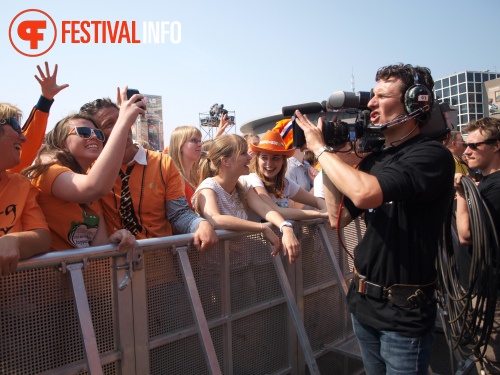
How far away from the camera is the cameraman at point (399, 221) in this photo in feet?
6.06

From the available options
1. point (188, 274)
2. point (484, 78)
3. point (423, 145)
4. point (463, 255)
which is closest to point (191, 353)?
point (188, 274)

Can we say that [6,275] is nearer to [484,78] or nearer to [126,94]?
[126,94]

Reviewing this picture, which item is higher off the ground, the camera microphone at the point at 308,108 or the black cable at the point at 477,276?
the camera microphone at the point at 308,108

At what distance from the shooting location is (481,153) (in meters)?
3.34

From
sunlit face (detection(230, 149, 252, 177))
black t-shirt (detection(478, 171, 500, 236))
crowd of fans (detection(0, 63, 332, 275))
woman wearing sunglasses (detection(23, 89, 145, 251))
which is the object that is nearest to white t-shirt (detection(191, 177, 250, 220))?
crowd of fans (detection(0, 63, 332, 275))

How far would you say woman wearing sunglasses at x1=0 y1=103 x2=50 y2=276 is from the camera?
6.48ft

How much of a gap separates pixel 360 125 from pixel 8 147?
1813 millimetres

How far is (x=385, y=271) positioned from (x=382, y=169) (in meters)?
0.49

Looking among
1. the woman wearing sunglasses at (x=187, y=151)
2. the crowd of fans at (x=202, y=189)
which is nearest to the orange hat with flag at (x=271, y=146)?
the crowd of fans at (x=202, y=189)

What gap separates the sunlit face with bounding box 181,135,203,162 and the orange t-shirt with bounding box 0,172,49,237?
88.9 inches

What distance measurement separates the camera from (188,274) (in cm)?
246

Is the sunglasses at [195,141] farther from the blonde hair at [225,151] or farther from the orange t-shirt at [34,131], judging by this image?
the orange t-shirt at [34,131]

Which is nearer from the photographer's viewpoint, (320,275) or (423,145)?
(423,145)

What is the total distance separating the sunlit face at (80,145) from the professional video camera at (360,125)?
4.08 feet
